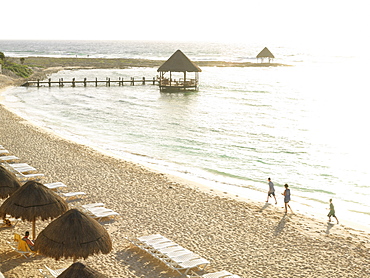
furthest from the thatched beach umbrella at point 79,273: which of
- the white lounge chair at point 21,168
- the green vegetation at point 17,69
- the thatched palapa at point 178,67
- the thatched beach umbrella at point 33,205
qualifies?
the green vegetation at point 17,69

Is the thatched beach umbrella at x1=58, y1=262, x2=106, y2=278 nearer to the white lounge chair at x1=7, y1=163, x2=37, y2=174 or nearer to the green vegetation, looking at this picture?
the white lounge chair at x1=7, y1=163, x2=37, y2=174

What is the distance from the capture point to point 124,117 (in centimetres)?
3394

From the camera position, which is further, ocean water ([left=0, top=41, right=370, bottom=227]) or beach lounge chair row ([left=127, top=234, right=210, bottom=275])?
ocean water ([left=0, top=41, right=370, bottom=227])

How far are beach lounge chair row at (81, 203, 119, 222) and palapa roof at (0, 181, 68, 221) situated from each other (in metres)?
2.33

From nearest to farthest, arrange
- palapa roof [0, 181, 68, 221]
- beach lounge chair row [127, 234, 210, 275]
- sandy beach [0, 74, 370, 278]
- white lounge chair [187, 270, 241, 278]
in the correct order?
white lounge chair [187, 270, 241, 278]
beach lounge chair row [127, 234, 210, 275]
palapa roof [0, 181, 68, 221]
sandy beach [0, 74, 370, 278]

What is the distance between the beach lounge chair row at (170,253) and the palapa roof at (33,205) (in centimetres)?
214

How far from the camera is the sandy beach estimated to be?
9.49m

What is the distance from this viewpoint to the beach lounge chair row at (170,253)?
30.0 feet

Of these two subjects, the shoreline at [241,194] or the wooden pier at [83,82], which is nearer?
the shoreline at [241,194]

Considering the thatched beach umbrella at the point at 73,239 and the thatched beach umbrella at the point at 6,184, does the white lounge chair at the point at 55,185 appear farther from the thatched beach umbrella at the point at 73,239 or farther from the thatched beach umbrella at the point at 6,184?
the thatched beach umbrella at the point at 73,239

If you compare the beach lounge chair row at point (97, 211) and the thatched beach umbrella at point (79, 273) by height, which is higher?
the thatched beach umbrella at point (79, 273)

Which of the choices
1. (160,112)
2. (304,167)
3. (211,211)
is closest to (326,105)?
(160,112)

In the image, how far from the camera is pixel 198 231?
38.2 ft

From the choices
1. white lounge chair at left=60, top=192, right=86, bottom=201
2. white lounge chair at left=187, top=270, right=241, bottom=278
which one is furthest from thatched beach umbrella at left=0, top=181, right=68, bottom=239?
white lounge chair at left=60, top=192, right=86, bottom=201
